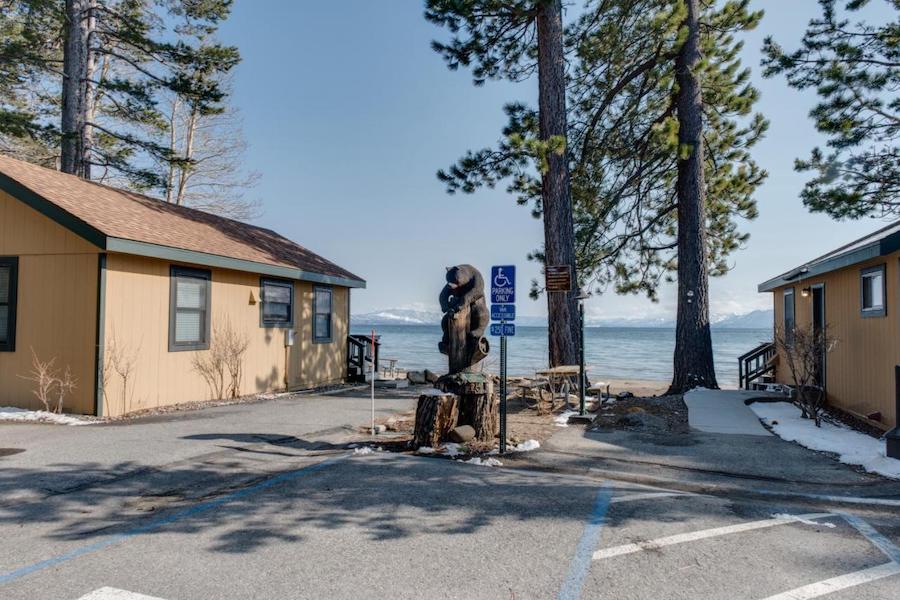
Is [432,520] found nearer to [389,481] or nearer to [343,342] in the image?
[389,481]

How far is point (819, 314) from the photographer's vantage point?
41.0 feet

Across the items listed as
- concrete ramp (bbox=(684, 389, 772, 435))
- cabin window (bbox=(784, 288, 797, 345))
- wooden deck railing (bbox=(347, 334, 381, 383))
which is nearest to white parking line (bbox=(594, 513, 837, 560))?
concrete ramp (bbox=(684, 389, 772, 435))

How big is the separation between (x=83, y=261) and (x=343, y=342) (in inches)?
303

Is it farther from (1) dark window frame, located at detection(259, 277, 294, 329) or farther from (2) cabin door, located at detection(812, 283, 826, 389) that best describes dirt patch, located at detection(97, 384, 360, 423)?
(2) cabin door, located at detection(812, 283, 826, 389)

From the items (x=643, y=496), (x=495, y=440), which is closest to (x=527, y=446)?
(x=495, y=440)

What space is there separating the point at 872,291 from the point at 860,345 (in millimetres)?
1079

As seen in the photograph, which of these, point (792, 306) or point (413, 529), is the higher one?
point (792, 306)

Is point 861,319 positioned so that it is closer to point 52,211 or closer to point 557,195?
point 557,195

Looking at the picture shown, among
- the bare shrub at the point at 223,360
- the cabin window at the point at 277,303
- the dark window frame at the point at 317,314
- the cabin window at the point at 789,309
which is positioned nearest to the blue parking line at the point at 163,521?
the bare shrub at the point at 223,360

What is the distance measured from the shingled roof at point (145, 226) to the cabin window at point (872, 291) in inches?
457

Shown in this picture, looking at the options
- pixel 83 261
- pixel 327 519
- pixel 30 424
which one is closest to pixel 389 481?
pixel 327 519

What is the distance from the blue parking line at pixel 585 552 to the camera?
333cm

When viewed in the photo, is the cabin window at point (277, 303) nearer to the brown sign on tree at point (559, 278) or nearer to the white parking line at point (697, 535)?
the brown sign on tree at point (559, 278)

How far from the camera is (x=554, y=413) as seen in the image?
10461 millimetres
